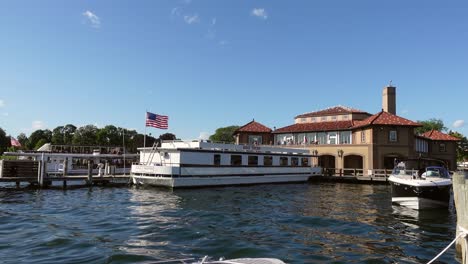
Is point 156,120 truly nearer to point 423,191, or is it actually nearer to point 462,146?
point 423,191

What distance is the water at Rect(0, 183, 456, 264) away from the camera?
420 inches

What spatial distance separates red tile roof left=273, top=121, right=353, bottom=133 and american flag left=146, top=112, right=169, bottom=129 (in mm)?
26017

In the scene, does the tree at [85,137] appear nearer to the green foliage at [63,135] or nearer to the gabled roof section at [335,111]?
the green foliage at [63,135]

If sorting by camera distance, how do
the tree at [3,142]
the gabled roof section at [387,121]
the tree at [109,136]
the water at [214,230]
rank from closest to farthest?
the water at [214,230]
the gabled roof section at [387,121]
the tree at [3,142]
the tree at [109,136]

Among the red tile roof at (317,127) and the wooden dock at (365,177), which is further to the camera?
the red tile roof at (317,127)

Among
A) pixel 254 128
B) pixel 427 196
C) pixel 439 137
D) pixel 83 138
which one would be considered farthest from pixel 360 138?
pixel 83 138

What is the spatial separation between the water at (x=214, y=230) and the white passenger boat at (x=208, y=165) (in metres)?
6.14

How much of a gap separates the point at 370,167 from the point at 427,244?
3302 cm

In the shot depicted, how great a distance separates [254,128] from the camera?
5759cm

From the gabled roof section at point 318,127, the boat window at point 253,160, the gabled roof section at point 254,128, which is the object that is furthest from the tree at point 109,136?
the boat window at point 253,160

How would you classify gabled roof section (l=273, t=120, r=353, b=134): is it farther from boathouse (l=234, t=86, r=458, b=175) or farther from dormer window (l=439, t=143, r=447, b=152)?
dormer window (l=439, t=143, r=447, b=152)

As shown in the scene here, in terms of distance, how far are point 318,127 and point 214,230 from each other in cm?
3959

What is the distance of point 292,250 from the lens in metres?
11.2

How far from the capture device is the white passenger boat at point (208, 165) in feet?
95.9
